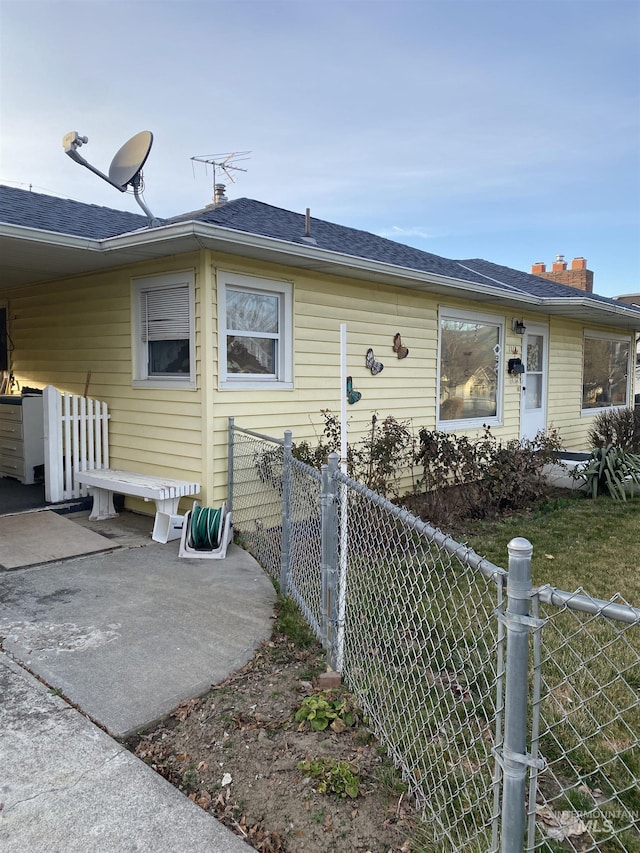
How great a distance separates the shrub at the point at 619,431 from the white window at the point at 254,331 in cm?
670

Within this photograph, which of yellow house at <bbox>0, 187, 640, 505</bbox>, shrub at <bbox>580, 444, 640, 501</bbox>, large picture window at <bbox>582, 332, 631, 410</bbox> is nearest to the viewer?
yellow house at <bbox>0, 187, 640, 505</bbox>

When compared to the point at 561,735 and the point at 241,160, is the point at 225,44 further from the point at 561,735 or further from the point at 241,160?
the point at 561,735

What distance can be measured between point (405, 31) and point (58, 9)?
4.90m

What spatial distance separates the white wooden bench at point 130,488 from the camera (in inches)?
221

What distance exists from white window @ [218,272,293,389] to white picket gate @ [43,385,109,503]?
1.87 metres

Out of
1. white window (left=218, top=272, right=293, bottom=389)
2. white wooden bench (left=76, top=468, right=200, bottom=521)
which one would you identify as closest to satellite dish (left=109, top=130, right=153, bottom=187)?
white window (left=218, top=272, right=293, bottom=389)

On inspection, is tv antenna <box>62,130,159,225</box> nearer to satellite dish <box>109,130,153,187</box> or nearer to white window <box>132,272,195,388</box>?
satellite dish <box>109,130,153,187</box>

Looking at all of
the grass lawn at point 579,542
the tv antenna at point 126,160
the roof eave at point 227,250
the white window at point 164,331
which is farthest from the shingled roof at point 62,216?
the grass lawn at point 579,542

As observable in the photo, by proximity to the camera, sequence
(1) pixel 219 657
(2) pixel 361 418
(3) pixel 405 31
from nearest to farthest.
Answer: (1) pixel 219 657, (2) pixel 361 418, (3) pixel 405 31

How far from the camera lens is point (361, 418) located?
295 inches

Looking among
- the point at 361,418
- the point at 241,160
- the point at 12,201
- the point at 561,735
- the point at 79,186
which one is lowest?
the point at 561,735

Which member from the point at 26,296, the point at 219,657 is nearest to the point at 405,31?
the point at 26,296

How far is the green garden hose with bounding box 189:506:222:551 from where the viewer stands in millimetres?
5266

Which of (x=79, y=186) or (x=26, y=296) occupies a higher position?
(x=79, y=186)
